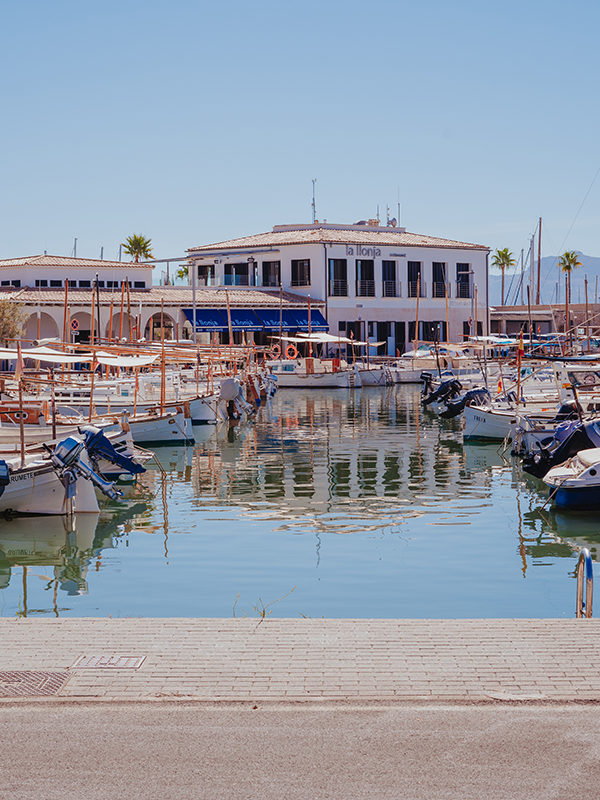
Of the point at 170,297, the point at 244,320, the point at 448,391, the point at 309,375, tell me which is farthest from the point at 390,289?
the point at 448,391

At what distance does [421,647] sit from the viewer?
29.7 ft

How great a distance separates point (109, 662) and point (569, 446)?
17.9 m

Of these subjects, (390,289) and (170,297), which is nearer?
(170,297)

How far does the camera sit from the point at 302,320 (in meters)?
75.3

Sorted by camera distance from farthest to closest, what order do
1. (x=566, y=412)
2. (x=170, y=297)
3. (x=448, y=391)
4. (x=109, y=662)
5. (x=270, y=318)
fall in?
1. (x=270, y=318)
2. (x=170, y=297)
3. (x=448, y=391)
4. (x=566, y=412)
5. (x=109, y=662)

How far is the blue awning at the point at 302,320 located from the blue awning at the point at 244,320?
2.77 metres

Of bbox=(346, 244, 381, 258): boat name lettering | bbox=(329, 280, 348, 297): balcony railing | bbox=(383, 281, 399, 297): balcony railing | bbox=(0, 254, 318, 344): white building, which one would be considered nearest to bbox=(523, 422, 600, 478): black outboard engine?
bbox=(0, 254, 318, 344): white building

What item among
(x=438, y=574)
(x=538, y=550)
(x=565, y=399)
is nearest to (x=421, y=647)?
(x=438, y=574)

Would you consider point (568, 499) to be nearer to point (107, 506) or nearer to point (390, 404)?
point (107, 506)

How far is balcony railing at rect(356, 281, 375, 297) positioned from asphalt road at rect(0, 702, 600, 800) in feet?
237

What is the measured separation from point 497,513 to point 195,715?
51.1ft

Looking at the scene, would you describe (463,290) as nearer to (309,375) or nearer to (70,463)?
(309,375)

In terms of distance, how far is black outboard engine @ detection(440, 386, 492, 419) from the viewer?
37.5 m

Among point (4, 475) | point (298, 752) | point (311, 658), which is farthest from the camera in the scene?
point (4, 475)
